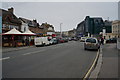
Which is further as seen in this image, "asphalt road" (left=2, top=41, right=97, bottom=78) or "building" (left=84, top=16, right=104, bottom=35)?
"building" (left=84, top=16, right=104, bottom=35)

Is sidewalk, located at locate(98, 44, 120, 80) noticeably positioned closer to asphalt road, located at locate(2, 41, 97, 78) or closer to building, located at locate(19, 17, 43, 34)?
asphalt road, located at locate(2, 41, 97, 78)

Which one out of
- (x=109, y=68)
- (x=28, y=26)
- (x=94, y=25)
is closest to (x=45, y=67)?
(x=109, y=68)

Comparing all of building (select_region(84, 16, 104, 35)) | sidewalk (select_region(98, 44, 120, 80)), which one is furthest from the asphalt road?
building (select_region(84, 16, 104, 35))

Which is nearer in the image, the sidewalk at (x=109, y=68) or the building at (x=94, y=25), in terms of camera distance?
the sidewalk at (x=109, y=68)

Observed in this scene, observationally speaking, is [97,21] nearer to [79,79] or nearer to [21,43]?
[21,43]

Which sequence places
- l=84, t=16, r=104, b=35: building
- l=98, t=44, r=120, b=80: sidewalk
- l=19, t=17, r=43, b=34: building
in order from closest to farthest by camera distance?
l=98, t=44, r=120, b=80: sidewalk < l=19, t=17, r=43, b=34: building < l=84, t=16, r=104, b=35: building

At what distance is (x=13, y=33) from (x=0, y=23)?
7527 millimetres

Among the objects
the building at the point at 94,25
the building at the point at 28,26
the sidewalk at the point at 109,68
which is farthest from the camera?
the building at the point at 94,25

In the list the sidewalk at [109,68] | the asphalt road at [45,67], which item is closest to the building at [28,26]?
the asphalt road at [45,67]

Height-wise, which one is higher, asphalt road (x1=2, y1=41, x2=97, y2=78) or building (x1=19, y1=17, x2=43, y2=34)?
building (x1=19, y1=17, x2=43, y2=34)

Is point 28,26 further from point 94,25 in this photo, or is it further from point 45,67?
point 45,67

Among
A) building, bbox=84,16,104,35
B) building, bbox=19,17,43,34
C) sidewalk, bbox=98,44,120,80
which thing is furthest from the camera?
building, bbox=84,16,104,35

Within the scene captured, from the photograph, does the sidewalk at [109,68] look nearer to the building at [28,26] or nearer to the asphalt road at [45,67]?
the asphalt road at [45,67]

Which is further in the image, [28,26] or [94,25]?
[94,25]
